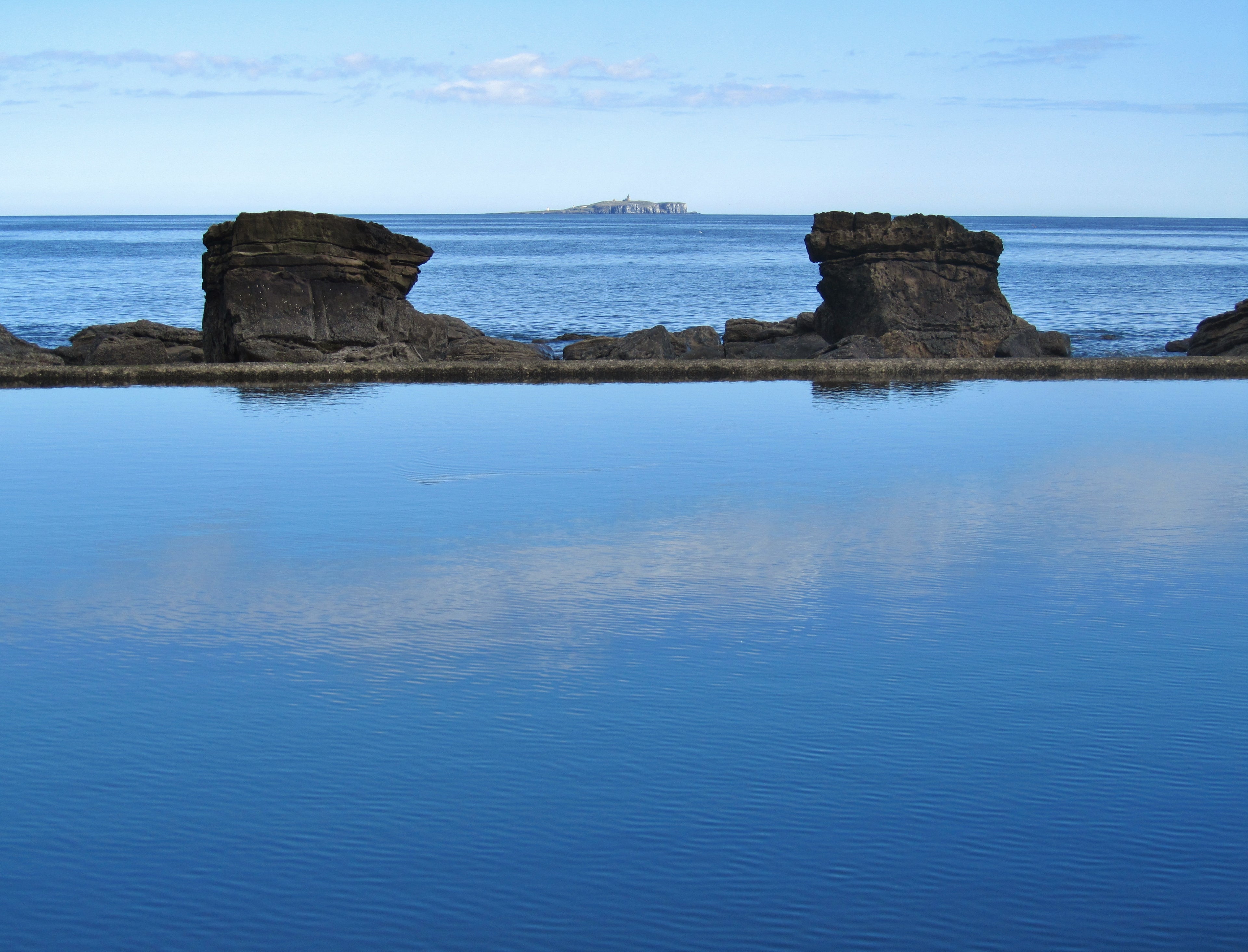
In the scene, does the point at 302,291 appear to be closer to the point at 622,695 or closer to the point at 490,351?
the point at 490,351

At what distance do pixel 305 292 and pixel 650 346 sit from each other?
487cm

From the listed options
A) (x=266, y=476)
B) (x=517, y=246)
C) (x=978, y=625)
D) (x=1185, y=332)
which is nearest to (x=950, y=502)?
(x=978, y=625)

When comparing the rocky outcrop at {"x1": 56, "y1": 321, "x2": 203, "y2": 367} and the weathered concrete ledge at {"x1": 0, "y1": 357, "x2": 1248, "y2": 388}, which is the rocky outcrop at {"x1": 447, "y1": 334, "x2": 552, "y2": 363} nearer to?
the rocky outcrop at {"x1": 56, "y1": 321, "x2": 203, "y2": 367}

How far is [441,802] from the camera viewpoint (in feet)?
9.77

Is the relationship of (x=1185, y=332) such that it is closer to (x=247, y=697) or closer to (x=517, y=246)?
(x=247, y=697)

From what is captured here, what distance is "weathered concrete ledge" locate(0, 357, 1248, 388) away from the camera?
12516mm

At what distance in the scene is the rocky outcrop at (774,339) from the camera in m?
20.6

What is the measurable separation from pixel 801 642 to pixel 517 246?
333 ft

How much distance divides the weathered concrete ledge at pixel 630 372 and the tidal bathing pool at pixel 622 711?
220 inches

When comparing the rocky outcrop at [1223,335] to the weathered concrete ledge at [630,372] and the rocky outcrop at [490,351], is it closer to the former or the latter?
the weathered concrete ledge at [630,372]

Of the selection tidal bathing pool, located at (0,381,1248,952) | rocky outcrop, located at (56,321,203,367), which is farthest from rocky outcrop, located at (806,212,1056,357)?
tidal bathing pool, located at (0,381,1248,952)

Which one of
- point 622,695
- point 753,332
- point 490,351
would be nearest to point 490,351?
point 490,351

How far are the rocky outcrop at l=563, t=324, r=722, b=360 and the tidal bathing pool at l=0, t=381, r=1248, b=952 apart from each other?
1099cm

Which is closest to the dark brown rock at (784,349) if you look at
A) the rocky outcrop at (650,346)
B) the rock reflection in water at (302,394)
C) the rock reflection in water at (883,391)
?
the rocky outcrop at (650,346)
